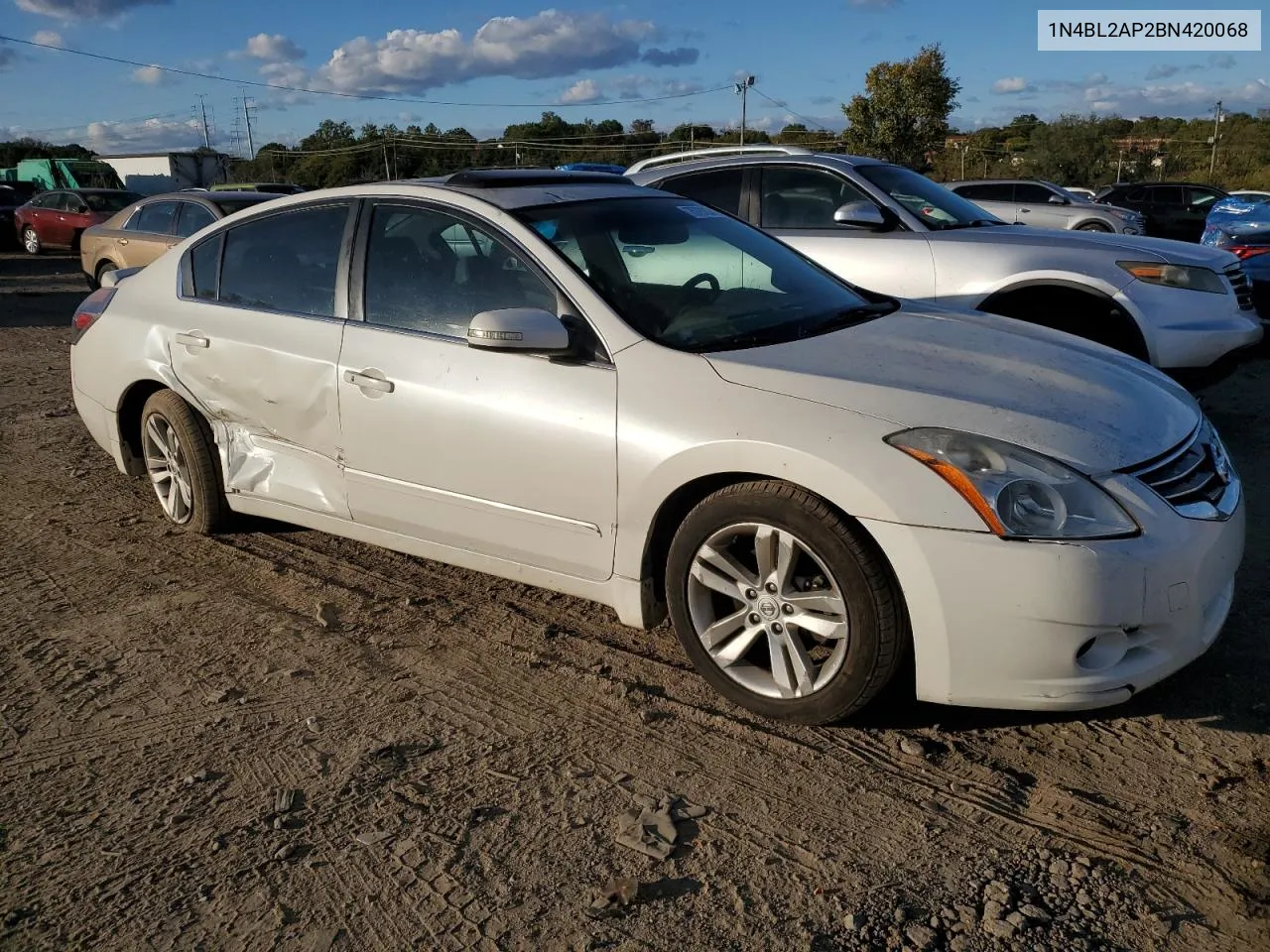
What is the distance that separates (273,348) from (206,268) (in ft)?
2.76

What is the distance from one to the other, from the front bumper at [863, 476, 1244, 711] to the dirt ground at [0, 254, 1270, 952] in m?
0.28

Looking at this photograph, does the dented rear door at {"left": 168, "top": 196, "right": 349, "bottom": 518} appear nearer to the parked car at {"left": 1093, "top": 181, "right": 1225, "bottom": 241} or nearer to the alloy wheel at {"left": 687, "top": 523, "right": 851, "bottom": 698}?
the alloy wheel at {"left": 687, "top": 523, "right": 851, "bottom": 698}

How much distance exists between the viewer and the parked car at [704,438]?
289 centimetres

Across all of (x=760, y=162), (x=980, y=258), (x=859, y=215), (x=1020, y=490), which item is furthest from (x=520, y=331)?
(x=760, y=162)

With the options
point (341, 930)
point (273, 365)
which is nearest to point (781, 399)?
point (341, 930)

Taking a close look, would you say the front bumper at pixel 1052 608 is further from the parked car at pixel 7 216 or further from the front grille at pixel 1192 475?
the parked car at pixel 7 216

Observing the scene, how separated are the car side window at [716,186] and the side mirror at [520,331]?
13.6 ft

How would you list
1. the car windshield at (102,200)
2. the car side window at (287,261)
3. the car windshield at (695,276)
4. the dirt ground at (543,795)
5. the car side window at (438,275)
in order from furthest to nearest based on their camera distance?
the car windshield at (102,200), the car side window at (287,261), the car side window at (438,275), the car windshield at (695,276), the dirt ground at (543,795)

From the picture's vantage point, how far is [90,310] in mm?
5496

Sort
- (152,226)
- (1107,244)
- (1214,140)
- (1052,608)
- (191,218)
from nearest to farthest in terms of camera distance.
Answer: (1052,608)
(1107,244)
(191,218)
(152,226)
(1214,140)

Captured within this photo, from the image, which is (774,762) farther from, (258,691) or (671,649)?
(258,691)

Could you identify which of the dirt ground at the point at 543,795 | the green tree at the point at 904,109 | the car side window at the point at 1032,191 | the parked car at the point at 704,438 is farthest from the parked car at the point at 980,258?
the green tree at the point at 904,109

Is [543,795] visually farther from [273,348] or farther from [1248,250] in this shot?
[1248,250]

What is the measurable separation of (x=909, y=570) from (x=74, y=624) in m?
3.23
